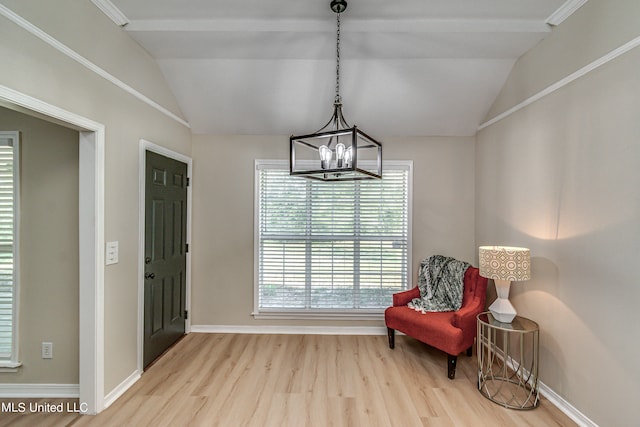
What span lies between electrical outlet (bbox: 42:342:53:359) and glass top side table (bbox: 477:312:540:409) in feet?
11.2

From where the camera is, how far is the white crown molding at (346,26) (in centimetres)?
241

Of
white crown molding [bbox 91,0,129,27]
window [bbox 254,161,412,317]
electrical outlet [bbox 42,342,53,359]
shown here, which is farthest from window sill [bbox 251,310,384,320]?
white crown molding [bbox 91,0,129,27]

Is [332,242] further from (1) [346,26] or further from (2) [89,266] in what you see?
(2) [89,266]

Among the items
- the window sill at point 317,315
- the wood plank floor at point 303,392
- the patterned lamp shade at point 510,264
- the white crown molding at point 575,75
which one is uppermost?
the white crown molding at point 575,75

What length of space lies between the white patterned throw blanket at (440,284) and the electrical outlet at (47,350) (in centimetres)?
324

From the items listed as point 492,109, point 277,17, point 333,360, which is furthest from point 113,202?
point 492,109

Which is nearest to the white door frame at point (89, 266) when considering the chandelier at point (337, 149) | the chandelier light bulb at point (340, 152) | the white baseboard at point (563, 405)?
the chandelier at point (337, 149)

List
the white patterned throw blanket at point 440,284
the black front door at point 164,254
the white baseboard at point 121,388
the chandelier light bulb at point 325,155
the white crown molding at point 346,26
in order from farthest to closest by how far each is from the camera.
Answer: the white patterned throw blanket at point 440,284, the black front door at point 164,254, the white crown molding at point 346,26, the white baseboard at point 121,388, the chandelier light bulb at point 325,155

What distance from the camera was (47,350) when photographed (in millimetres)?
2365

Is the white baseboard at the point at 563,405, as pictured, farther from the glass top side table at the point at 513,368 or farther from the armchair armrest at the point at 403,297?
the armchair armrest at the point at 403,297

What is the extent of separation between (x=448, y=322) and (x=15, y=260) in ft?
12.2

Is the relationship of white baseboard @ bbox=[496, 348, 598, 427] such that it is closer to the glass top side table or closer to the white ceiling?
the glass top side table

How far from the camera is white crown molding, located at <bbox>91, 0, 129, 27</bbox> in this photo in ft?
7.10

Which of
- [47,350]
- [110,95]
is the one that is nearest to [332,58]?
[110,95]
